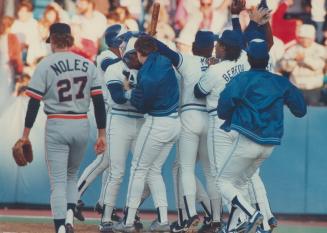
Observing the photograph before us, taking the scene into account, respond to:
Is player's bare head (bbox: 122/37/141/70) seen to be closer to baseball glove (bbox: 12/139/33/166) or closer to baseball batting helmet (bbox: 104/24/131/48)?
baseball batting helmet (bbox: 104/24/131/48)

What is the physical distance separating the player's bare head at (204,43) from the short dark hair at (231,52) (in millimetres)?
352

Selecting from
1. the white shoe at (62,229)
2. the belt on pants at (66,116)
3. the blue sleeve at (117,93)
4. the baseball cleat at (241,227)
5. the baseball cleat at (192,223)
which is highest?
the blue sleeve at (117,93)

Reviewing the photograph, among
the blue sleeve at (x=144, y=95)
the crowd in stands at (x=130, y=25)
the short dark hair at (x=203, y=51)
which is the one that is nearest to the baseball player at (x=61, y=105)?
the blue sleeve at (x=144, y=95)

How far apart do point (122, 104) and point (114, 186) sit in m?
0.90

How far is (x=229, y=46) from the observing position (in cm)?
1220

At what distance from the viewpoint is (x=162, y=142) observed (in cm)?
1229

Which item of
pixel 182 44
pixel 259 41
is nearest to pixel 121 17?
pixel 182 44

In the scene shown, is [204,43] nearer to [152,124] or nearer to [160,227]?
[152,124]

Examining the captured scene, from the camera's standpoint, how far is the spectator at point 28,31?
17331 mm

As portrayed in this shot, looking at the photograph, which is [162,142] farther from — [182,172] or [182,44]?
[182,44]

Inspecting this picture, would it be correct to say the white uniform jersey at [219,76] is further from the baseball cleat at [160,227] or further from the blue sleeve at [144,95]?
the baseball cleat at [160,227]

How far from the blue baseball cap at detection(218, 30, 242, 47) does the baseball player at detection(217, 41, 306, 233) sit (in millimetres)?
853

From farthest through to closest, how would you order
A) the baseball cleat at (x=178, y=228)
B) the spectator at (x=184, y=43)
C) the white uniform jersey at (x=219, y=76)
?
the spectator at (x=184, y=43), the baseball cleat at (x=178, y=228), the white uniform jersey at (x=219, y=76)

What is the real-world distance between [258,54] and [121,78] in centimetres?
174
